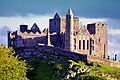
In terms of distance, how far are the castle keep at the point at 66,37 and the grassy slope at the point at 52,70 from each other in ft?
32.3

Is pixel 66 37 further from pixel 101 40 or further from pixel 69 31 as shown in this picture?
pixel 101 40

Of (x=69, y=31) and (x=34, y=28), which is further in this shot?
(x=34, y=28)

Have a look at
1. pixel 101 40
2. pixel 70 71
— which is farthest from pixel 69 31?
pixel 70 71

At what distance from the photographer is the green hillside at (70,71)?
134 m

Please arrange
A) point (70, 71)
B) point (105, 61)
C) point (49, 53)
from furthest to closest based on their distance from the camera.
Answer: point (105, 61)
point (49, 53)
point (70, 71)

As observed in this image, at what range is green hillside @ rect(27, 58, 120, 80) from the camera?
134 meters

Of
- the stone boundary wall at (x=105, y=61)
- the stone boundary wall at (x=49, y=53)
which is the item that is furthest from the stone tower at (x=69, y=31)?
the stone boundary wall at (x=105, y=61)

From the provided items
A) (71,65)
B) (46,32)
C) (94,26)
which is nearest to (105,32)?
(94,26)

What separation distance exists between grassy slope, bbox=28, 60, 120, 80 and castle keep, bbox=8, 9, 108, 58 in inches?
388

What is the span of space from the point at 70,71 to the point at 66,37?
17031 millimetres

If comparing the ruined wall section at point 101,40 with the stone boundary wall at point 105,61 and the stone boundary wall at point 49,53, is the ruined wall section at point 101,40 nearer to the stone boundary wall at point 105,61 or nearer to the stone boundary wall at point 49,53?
the stone boundary wall at point 105,61

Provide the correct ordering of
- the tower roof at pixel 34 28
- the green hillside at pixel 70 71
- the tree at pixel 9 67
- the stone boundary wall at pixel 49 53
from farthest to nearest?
1. the tower roof at pixel 34 28
2. the stone boundary wall at pixel 49 53
3. the green hillside at pixel 70 71
4. the tree at pixel 9 67

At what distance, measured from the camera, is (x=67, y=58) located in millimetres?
144625

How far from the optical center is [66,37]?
15088cm
